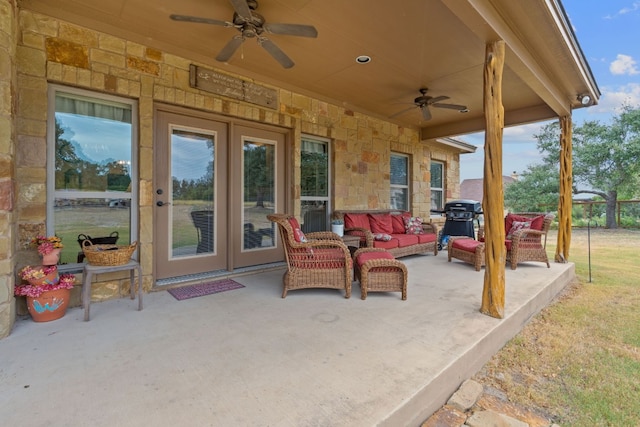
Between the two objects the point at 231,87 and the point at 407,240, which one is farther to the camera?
the point at 407,240

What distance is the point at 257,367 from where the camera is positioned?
1.79m

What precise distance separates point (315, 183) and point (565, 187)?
170 inches

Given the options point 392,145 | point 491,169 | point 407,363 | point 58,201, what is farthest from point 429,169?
point 58,201

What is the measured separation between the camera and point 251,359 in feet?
6.18

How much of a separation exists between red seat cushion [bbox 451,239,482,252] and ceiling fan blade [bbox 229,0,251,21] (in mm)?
4122

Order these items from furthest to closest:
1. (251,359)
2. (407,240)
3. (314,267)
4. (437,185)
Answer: (437,185)
(407,240)
(314,267)
(251,359)

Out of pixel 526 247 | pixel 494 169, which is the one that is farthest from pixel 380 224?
pixel 494 169

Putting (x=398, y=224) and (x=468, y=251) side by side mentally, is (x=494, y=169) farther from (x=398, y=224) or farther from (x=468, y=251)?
(x=398, y=224)

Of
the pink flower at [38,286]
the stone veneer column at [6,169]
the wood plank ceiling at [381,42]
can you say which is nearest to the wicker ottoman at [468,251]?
the wood plank ceiling at [381,42]

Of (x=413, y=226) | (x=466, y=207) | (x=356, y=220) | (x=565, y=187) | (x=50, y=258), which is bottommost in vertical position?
(x=50, y=258)

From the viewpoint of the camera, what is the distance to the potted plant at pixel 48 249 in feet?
8.27

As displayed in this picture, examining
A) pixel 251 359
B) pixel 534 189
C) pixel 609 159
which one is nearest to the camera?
pixel 251 359

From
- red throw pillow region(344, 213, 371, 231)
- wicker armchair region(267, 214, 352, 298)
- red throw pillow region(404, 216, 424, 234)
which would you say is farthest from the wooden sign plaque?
red throw pillow region(404, 216, 424, 234)

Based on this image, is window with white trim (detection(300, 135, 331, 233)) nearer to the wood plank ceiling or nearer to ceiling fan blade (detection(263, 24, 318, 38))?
the wood plank ceiling
